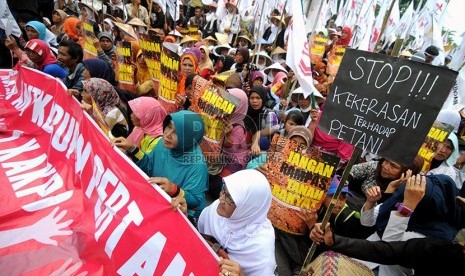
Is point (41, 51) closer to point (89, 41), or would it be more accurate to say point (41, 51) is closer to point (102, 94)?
point (89, 41)

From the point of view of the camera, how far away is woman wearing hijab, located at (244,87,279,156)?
4230mm

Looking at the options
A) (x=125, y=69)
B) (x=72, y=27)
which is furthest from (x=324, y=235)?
(x=72, y=27)

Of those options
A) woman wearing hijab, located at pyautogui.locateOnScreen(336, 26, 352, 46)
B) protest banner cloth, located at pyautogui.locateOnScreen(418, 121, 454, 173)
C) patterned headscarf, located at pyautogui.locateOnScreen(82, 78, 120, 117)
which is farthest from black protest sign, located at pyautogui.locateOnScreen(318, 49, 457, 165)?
woman wearing hijab, located at pyautogui.locateOnScreen(336, 26, 352, 46)

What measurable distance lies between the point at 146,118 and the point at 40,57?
2353mm

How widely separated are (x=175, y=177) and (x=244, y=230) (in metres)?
0.77

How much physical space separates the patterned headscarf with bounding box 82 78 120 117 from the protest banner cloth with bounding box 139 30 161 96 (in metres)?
1.26

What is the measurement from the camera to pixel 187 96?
4105 mm

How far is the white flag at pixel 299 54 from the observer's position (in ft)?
10.5

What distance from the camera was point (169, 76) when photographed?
4.08 metres

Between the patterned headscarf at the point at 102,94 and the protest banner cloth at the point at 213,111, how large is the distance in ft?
3.15

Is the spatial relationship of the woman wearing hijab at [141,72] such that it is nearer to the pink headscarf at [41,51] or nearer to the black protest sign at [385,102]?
the pink headscarf at [41,51]

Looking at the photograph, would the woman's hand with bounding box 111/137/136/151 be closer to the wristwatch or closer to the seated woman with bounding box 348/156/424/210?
the wristwatch

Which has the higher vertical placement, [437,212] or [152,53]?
[152,53]

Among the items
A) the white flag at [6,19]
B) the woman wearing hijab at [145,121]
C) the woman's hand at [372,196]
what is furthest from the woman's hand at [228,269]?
the white flag at [6,19]
